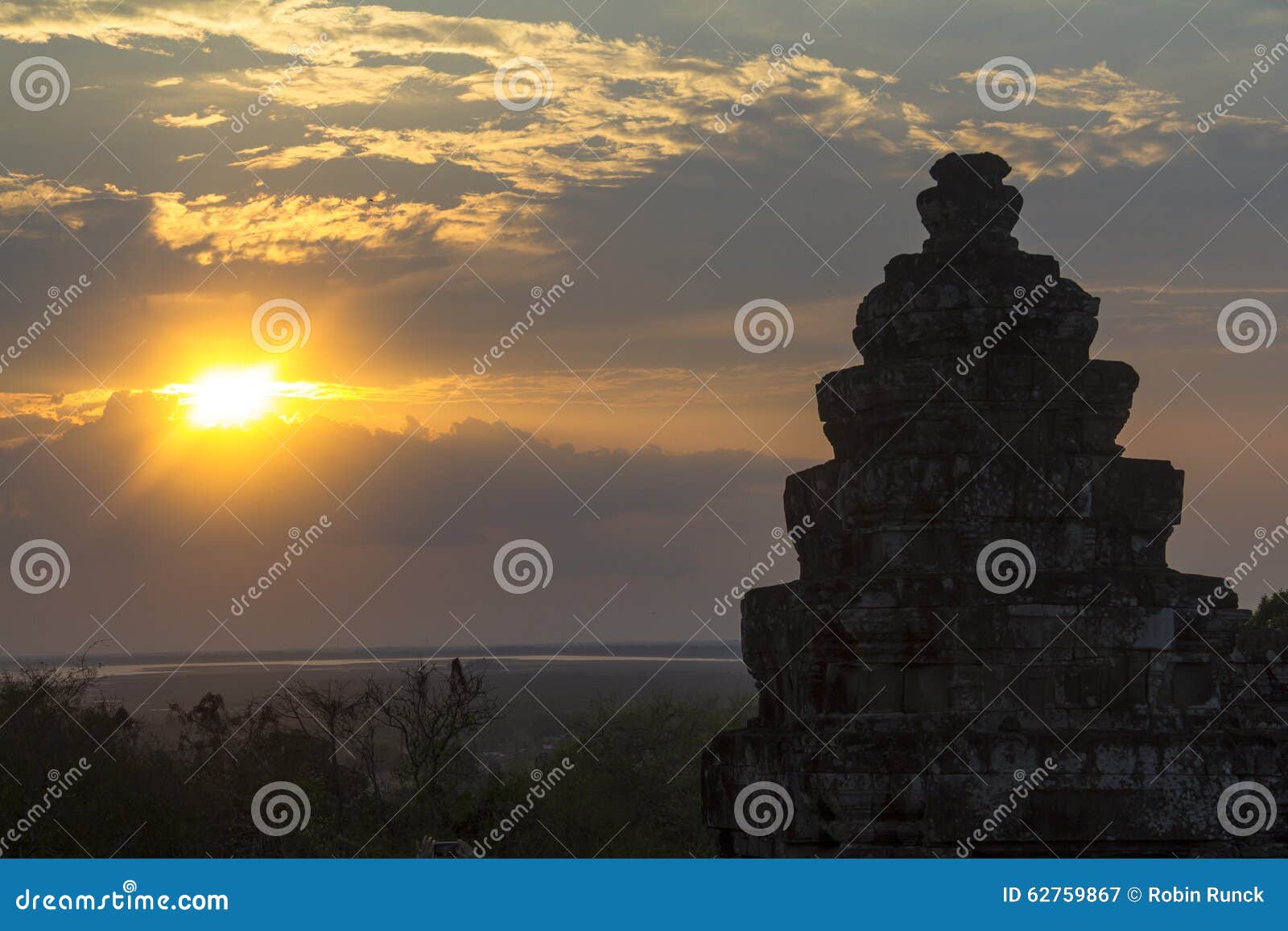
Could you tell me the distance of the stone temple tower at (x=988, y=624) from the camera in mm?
15984

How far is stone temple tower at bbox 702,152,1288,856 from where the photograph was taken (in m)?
16.0

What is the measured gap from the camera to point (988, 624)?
16.3 meters

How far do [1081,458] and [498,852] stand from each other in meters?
16.3

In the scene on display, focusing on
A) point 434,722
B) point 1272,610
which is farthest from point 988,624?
point 1272,610

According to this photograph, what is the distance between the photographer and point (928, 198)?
59.5ft

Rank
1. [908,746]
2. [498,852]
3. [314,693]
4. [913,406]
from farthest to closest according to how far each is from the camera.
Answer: [314,693] → [498,852] → [913,406] → [908,746]

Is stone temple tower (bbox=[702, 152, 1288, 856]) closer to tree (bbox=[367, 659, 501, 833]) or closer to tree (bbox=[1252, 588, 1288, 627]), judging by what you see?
tree (bbox=[367, 659, 501, 833])

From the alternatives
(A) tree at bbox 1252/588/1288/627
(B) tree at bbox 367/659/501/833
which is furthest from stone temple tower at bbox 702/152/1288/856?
(A) tree at bbox 1252/588/1288/627

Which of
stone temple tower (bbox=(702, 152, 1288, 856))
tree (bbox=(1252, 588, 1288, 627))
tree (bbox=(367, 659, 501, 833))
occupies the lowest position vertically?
stone temple tower (bbox=(702, 152, 1288, 856))

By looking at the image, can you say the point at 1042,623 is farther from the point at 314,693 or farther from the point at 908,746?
the point at 314,693

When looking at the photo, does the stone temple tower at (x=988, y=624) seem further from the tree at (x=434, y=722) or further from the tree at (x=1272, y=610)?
the tree at (x=1272, y=610)

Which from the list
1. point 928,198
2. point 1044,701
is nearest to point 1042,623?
point 1044,701

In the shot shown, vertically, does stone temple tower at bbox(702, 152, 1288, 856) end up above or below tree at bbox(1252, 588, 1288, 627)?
below

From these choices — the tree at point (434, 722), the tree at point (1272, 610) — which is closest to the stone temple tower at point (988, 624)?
the tree at point (434, 722)
